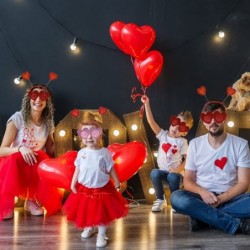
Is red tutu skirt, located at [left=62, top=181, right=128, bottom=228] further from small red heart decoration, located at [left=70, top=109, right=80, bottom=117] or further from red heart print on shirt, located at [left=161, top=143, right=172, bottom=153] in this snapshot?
small red heart decoration, located at [left=70, top=109, right=80, bottom=117]

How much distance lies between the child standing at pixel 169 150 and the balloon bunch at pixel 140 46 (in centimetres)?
28

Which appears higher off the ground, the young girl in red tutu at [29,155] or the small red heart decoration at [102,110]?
the small red heart decoration at [102,110]

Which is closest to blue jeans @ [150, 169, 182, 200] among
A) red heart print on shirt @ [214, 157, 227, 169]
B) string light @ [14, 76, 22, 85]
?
red heart print on shirt @ [214, 157, 227, 169]

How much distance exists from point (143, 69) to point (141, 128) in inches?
21.2

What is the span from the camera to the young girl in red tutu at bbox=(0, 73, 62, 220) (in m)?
3.12

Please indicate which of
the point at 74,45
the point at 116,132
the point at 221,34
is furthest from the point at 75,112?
the point at 221,34

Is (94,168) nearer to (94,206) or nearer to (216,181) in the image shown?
(94,206)

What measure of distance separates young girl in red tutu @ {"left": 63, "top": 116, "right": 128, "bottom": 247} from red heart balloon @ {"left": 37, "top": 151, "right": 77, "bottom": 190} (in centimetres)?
44

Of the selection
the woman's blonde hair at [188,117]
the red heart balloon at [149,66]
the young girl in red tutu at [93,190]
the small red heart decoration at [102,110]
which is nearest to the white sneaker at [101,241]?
the young girl in red tutu at [93,190]

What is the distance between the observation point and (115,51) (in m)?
3.75

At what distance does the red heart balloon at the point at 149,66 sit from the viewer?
11.1 ft

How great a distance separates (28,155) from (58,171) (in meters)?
0.29

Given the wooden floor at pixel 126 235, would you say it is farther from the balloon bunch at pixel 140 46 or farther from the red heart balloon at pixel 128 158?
the balloon bunch at pixel 140 46

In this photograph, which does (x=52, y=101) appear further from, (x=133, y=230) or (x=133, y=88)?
(x=133, y=230)
